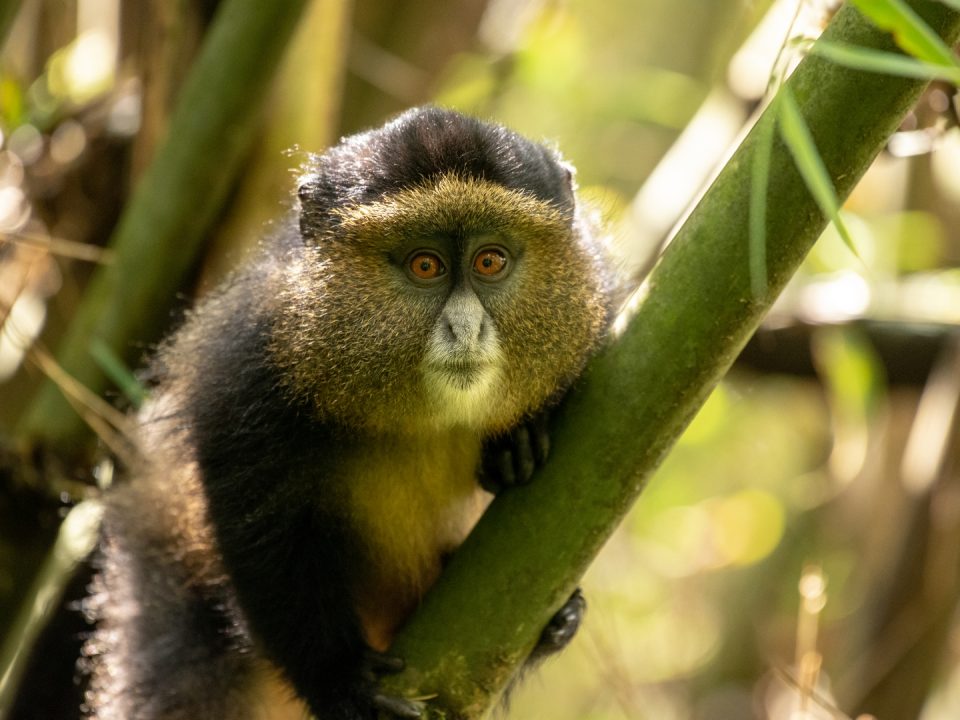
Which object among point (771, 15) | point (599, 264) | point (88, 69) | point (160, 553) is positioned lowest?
point (160, 553)

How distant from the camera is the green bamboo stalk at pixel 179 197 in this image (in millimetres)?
3141

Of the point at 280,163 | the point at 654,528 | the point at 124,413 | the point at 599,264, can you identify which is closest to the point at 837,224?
the point at 599,264

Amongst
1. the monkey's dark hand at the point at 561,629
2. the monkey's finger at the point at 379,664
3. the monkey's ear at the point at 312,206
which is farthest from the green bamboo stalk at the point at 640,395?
the monkey's ear at the point at 312,206

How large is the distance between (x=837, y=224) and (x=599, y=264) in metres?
1.54

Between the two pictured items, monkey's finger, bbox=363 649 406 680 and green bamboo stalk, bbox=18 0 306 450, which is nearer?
monkey's finger, bbox=363 649 406 680

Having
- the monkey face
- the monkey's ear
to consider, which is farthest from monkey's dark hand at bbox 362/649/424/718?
the monkey's ear

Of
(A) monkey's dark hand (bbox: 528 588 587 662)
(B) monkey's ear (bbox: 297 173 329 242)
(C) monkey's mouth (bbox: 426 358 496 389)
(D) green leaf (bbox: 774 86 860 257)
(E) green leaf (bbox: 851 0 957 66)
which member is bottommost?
(A) monkey's dark hand (bbox: 528 588 587 662)

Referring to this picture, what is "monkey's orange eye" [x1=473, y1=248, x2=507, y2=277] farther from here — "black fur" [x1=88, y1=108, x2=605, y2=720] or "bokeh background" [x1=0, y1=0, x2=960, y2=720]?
"bokeh background" [x1=0, y1=0, x2=960, y2=720]

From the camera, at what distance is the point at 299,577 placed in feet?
9.43

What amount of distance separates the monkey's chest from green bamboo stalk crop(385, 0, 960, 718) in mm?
663

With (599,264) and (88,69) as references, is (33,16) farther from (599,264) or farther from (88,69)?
(599,264)

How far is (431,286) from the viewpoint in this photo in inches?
112

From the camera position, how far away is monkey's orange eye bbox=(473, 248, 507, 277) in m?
2.88

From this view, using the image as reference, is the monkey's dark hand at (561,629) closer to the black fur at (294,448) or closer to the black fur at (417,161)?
the black fur at (294,448)
